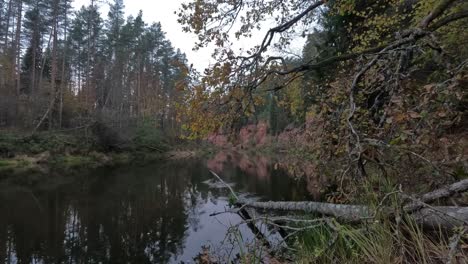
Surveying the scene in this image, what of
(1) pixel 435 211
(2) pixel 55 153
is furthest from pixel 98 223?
(2) pixel 55 153

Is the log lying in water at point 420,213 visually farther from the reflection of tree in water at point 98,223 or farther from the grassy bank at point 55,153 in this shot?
the grassy bank at point 55,153

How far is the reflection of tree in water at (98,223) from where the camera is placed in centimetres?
689

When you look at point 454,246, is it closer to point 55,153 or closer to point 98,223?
point 98,223

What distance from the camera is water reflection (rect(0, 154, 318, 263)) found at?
6875mm

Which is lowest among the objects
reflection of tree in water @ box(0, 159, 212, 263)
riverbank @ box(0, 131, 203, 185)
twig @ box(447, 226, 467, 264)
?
reflection of tree in water @ box(0, 159, 212, 263)

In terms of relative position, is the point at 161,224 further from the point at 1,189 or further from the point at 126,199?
the point at 1,189

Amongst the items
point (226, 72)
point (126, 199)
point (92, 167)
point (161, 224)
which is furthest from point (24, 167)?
point (226, 72)

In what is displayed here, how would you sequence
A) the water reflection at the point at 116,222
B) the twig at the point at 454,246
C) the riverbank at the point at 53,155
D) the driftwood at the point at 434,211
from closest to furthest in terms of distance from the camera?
the twig at the point at 454,246, the driftwood at the point at 434,211, the water reflection at the point at 116,222, the riverbank at the point at 53,155

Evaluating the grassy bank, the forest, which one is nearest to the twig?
the forest

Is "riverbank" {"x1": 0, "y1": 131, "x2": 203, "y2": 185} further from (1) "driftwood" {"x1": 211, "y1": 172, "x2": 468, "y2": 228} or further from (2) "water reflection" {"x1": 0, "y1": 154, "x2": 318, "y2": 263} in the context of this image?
(1) "driftwood" {"x1": 211, "y1": 172, "x2": 468, "y2": 228}

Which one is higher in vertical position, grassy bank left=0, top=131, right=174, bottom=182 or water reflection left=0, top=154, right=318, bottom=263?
grassy bank left=0, top=131, right=174, bottom=182

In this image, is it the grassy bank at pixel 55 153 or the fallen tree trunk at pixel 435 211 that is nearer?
the fallen tree trunk at pixel 435 211

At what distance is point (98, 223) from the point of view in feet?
29.2

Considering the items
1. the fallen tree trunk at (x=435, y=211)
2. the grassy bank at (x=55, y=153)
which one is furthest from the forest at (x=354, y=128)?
the grassy bank at (x=55, y=153)
